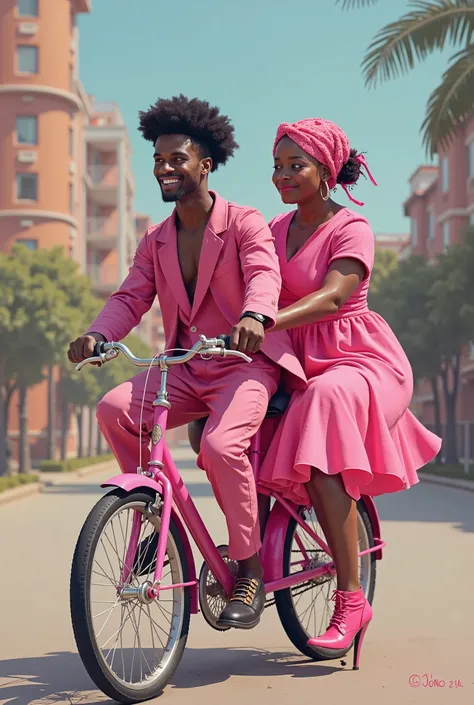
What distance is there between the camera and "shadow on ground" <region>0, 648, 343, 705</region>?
4.59m

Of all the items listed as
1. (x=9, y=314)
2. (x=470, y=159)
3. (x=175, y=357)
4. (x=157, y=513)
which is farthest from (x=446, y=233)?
(x=157, y=513)

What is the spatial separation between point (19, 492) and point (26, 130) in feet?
125

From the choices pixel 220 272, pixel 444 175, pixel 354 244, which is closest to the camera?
pixel 220 272

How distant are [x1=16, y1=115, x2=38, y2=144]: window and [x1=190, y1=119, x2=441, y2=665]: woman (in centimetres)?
5309

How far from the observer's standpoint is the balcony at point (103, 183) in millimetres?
71438

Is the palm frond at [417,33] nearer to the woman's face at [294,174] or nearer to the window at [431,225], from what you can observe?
the woman's face at [294,174]

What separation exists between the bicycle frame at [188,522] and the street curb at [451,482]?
18071 mm

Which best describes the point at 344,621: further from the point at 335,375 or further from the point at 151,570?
the point at 335,375

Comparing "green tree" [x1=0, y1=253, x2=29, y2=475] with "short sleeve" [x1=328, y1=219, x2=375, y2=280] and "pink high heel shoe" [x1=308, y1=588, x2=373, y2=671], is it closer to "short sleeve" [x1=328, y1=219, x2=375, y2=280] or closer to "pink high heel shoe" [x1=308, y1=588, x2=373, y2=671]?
"short sleeve" [x1=328, y1=219, x2=375, y2=280]

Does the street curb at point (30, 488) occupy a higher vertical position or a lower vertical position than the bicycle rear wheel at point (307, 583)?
higher

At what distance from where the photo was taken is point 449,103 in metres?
19.8

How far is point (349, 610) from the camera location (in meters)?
4.93

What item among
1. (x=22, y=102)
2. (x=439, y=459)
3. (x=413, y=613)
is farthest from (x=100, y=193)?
Answer: (x=413, y=613)

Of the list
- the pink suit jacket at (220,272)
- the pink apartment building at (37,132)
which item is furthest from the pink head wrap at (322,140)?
the pink apartment building at (37,132)
